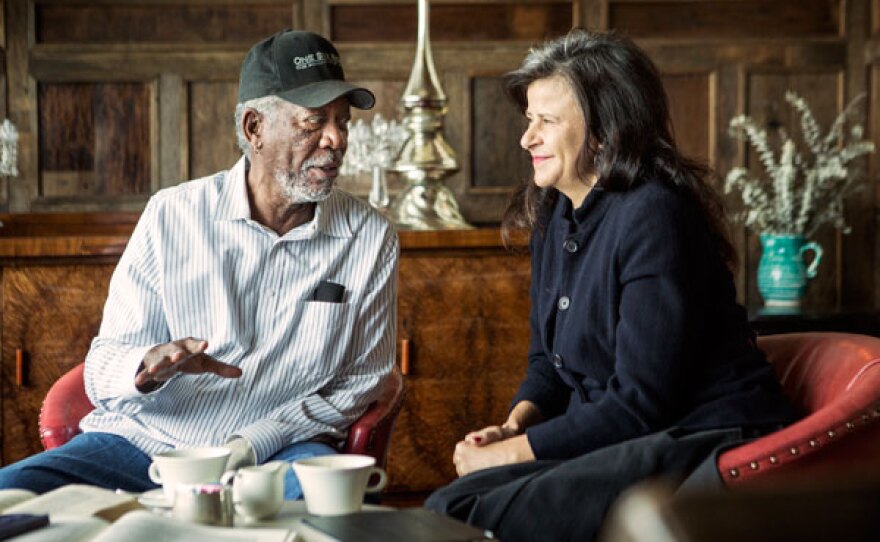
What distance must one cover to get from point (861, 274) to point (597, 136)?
3.17 meters

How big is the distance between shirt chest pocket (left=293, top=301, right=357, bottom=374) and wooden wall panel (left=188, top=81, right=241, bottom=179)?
252 centimetres

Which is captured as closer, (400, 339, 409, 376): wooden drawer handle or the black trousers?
the black trousers

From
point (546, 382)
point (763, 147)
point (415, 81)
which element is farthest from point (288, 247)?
point (763, 147)

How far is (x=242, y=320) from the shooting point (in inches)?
85.6

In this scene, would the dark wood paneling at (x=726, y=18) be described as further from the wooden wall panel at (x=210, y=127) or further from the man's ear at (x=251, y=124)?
the man's ear at (x=251, y=124)

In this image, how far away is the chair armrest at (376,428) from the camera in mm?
2072

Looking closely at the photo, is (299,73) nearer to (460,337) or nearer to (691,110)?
(460,337)

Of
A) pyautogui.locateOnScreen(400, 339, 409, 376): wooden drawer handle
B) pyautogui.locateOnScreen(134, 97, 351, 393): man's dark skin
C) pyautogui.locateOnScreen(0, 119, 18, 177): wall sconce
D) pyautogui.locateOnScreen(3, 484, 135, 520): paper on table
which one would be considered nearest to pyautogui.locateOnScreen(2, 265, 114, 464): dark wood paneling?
pyautogui.locateOnScreen(400, 339, 409, 376): wooden drawer handle

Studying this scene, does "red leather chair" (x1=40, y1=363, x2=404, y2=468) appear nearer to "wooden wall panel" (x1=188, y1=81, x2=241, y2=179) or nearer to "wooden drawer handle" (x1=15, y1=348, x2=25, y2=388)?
"wooden drawer handle" (x1=15, y1=348, x2=25, y2=388)

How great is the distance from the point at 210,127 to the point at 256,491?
131 inches

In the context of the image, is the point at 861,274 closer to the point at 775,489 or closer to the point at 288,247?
the point at 288,247

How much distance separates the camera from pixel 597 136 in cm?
197

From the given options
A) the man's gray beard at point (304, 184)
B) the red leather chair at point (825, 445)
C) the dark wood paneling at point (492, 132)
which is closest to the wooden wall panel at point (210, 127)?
the dark wood paneling at point (492, 132)

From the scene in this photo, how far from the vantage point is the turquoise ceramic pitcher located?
12.9ft
